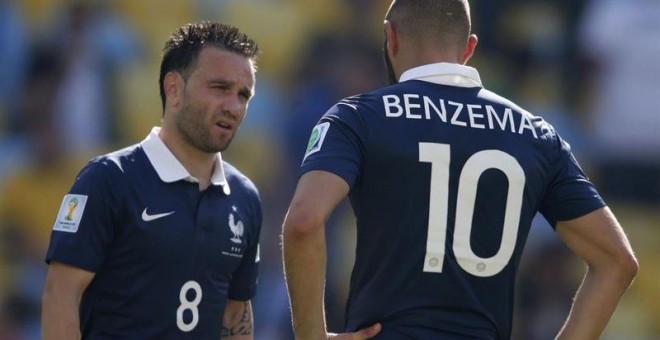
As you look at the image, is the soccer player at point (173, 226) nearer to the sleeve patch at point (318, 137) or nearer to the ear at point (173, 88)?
the ear at point (173, 88)

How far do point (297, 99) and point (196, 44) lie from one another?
4.90 m

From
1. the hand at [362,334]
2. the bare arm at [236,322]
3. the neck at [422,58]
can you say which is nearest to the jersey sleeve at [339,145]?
the neck at [422,58]

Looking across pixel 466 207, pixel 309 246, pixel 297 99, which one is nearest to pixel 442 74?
pixel 466 207

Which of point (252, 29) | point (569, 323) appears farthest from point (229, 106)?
point (252, 29)

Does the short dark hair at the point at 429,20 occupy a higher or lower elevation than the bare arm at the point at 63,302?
higher

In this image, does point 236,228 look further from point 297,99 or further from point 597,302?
point 297,99

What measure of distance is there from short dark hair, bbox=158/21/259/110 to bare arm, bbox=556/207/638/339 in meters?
1.45

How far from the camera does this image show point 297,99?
31.2 feet

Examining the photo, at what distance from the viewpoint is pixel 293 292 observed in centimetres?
357

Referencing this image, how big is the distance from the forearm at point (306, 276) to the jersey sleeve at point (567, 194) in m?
0.80

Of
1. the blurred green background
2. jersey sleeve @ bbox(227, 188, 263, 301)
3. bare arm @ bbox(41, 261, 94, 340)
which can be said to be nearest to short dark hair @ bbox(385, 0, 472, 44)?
jersey sleeve @ bbox(227, 188, 263, 301)

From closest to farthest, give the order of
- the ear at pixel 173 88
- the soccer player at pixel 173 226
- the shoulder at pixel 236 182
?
the soccer player at pixel 173 226
the ear at pixel 173 88
the shoulder at pixel 236 182

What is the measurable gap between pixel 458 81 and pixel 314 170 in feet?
1.97

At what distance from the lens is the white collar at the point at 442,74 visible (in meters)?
3.83
